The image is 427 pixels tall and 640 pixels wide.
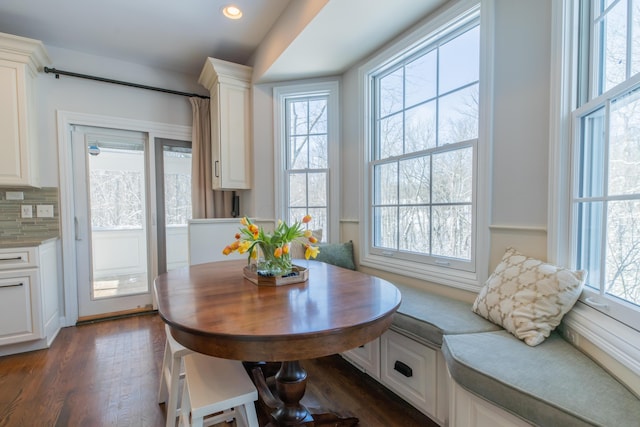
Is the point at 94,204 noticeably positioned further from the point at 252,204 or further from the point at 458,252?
the point at 458,252

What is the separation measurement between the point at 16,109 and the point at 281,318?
120 inches

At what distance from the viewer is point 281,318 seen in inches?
40.9

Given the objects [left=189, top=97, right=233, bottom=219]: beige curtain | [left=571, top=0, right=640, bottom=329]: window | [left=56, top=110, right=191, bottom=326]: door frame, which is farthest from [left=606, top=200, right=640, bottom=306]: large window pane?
[left=56, top=110, right=191, bottom=326]: door frame

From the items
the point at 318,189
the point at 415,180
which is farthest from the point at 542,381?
the point at 318,189

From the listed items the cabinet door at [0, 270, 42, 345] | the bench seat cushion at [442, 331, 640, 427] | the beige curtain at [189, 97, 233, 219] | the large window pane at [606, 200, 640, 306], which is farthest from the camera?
the beige curtain at [189, 97, 233, 219]

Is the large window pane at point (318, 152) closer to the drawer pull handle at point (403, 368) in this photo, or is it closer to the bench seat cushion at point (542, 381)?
the drawer pull handle at point (403, 368)

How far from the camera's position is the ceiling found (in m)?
2.04

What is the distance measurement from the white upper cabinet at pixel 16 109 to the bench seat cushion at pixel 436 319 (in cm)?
322

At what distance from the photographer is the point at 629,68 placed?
1.07 m

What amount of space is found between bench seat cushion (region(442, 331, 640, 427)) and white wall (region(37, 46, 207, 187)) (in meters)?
3.56

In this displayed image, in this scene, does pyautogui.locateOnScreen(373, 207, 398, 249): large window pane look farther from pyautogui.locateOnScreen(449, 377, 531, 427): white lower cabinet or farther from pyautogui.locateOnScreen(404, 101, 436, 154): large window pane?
pyautogui.locateOnScreen(449, 377, 531, 427): white lower cabinet

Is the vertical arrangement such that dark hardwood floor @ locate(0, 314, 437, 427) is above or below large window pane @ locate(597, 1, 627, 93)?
below

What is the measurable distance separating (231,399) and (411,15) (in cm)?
245

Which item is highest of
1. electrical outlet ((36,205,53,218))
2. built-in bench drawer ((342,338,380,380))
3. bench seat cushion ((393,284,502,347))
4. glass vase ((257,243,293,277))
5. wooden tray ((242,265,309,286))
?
electrical outlet ((36,205,53,218))
